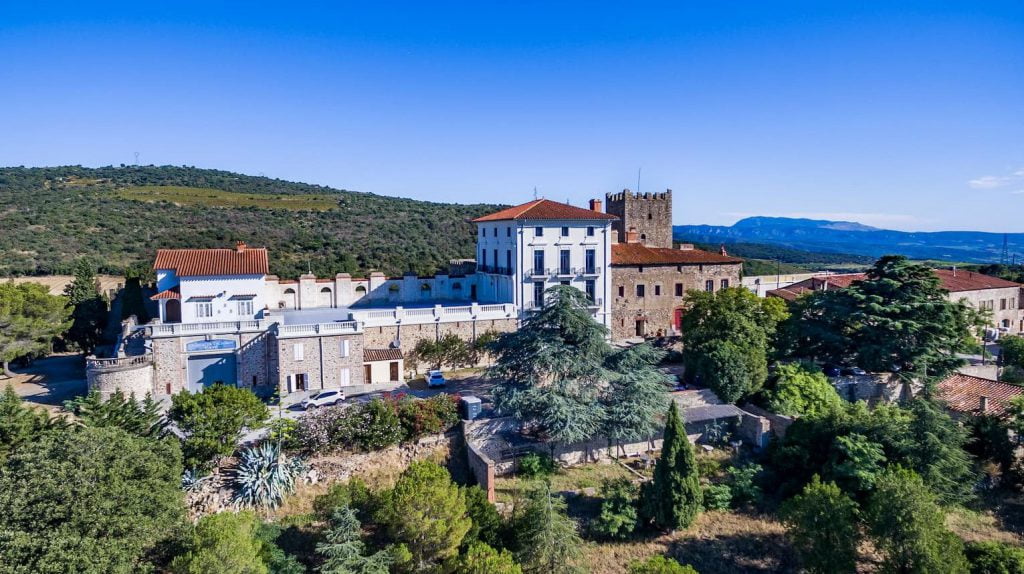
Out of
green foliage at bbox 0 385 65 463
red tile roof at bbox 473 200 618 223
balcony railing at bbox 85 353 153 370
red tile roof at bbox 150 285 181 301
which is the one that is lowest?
green foliage at bbox 0 385 65 463

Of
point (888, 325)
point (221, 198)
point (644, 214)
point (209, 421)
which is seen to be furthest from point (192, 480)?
point (221, 198)

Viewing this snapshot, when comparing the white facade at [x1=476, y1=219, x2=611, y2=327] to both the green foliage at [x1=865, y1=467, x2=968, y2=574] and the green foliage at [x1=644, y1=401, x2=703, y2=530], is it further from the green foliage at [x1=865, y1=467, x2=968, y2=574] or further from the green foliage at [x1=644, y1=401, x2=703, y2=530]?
the green foliage at [x1=865, y1=467, x2=968, y2=574]

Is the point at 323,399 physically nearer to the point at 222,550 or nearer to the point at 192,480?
the point at 192,480

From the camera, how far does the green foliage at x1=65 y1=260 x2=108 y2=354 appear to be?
3712 cm

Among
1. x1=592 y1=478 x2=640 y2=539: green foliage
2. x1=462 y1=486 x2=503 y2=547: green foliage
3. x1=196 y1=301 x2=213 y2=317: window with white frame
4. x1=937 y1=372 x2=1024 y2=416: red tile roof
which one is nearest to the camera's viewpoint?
x1=462 y1=486 x2=503 y2=547: green foliage

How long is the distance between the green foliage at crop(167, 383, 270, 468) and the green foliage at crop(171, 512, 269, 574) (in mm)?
3999

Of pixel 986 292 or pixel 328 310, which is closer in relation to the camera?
pixel 328 310

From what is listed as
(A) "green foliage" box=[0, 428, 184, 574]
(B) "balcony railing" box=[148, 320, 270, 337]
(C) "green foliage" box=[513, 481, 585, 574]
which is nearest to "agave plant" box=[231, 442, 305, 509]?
(A) "green foliage" box=[0, 428, 184, 574]

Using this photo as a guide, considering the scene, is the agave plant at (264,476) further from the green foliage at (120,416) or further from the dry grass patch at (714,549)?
the dry grass patch at (714,549)

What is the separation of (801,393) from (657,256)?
15.4 m

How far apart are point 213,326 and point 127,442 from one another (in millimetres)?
11883

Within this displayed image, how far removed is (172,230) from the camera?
6706 centimetres

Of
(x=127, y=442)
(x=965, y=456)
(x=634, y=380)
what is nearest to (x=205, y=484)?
(x=127, y=442)

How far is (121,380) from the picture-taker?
84.2 ft
